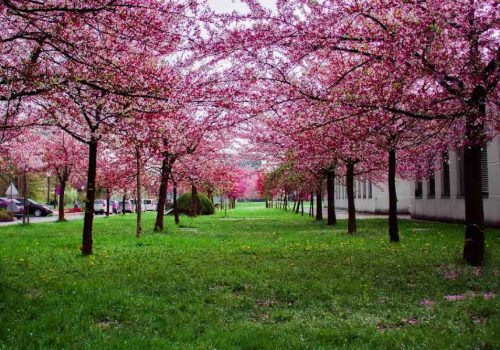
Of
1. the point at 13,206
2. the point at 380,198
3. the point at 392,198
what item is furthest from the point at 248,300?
the point at 13,206

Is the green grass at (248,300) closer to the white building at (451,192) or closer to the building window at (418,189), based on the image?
the white building at (451,192)

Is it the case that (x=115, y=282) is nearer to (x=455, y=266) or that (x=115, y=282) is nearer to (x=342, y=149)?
(x=455, y=266)

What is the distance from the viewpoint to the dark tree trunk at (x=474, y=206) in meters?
9.30

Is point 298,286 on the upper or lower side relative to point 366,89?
lower

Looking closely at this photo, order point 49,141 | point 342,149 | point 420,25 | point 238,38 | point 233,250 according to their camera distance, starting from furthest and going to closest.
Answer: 1. point 49,141
2. point 342,149
3. point 233,250
4. point 238,38
5. point 420,25

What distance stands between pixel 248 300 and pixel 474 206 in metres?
5.07

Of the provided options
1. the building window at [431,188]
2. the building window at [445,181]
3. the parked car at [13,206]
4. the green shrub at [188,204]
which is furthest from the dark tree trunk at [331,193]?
the parked car at [13,206]

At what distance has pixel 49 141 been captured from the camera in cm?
3141

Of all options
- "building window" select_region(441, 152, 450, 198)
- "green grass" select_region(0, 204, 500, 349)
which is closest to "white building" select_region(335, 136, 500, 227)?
"building window" select_region(441, 152, 450, 198)

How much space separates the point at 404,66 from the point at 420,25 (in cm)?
85

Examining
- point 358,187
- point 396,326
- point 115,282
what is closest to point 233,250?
point 115,282

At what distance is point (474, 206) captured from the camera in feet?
Answer: 30.6

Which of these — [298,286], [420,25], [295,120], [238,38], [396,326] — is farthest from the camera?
[295,120]

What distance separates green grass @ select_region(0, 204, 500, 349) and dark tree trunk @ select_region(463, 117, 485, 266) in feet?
1.10
